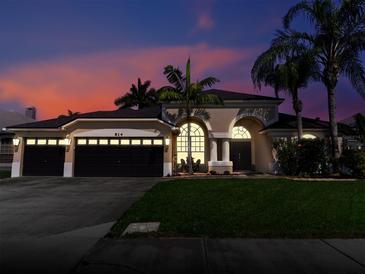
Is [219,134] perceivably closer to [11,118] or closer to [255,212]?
[255,212]

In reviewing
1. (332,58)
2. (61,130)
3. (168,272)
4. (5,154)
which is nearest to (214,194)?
(168,272)

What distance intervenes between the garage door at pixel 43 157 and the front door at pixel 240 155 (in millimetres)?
11570

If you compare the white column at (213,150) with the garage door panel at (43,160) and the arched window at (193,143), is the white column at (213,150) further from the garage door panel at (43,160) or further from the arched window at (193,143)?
the garage door panel at (43,160)

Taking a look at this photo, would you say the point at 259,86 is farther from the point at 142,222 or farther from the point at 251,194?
the point at 142,222

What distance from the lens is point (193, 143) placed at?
20.2m

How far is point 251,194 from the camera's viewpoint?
943 cm

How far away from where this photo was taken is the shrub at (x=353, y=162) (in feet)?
44.2

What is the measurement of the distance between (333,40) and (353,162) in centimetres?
636

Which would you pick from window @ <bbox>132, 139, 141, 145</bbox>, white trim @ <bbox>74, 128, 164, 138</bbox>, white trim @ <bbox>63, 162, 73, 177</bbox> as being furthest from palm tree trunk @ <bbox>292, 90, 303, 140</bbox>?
white trim @ <bbox>63, 162, 73, 177</bbox>

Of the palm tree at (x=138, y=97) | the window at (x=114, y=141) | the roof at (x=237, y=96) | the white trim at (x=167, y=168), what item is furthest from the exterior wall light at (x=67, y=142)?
the palm tree at (x=138, y=97)

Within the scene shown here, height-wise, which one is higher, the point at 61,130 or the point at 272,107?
the point at 272,107

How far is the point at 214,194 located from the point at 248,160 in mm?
11543

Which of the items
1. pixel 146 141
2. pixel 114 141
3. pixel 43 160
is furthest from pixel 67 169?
pixel 146 141

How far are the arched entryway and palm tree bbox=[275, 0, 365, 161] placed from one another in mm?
6581
